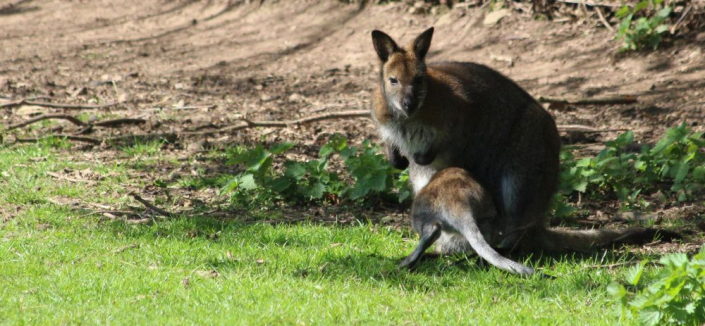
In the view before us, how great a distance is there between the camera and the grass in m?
4.63

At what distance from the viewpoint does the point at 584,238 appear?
239 inches

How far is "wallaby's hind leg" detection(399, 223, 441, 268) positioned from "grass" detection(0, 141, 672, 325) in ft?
0.32

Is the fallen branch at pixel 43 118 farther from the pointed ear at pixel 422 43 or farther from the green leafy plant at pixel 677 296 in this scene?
the green leafy plant at pixel 677 296

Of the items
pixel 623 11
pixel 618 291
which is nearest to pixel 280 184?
pixel 618 291

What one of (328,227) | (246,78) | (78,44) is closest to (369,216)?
(328,227)

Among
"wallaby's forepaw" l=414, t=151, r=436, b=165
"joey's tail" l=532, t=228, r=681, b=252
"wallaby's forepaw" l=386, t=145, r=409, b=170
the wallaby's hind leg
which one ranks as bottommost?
"joey's tail" l=532, t=228, r=681, b=252

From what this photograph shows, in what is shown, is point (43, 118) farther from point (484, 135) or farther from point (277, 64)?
point (484, 135)

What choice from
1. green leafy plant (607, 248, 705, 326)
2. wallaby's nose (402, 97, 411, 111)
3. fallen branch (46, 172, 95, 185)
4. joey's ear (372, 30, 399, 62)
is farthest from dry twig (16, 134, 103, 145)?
green leafy plant (607, 248, 705, 326)

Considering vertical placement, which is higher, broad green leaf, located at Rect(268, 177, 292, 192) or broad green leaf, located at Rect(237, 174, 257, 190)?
broad green leaf, located at Rect(237, 174, 257, 190)

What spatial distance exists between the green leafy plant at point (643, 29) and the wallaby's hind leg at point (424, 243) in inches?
242

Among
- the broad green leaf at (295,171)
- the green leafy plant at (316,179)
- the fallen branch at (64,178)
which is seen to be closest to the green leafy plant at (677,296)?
the green leafy plant at (316,179)

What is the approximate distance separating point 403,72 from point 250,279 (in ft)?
5.57

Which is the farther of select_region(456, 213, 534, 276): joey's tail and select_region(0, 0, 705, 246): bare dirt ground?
select_region(0, 0, 705, 246): bare dirt ground

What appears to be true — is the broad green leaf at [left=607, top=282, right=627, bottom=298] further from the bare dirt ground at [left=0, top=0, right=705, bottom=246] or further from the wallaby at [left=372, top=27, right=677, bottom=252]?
the bare dirt ground at [left=0, top=0, right=705, bottom=246]
